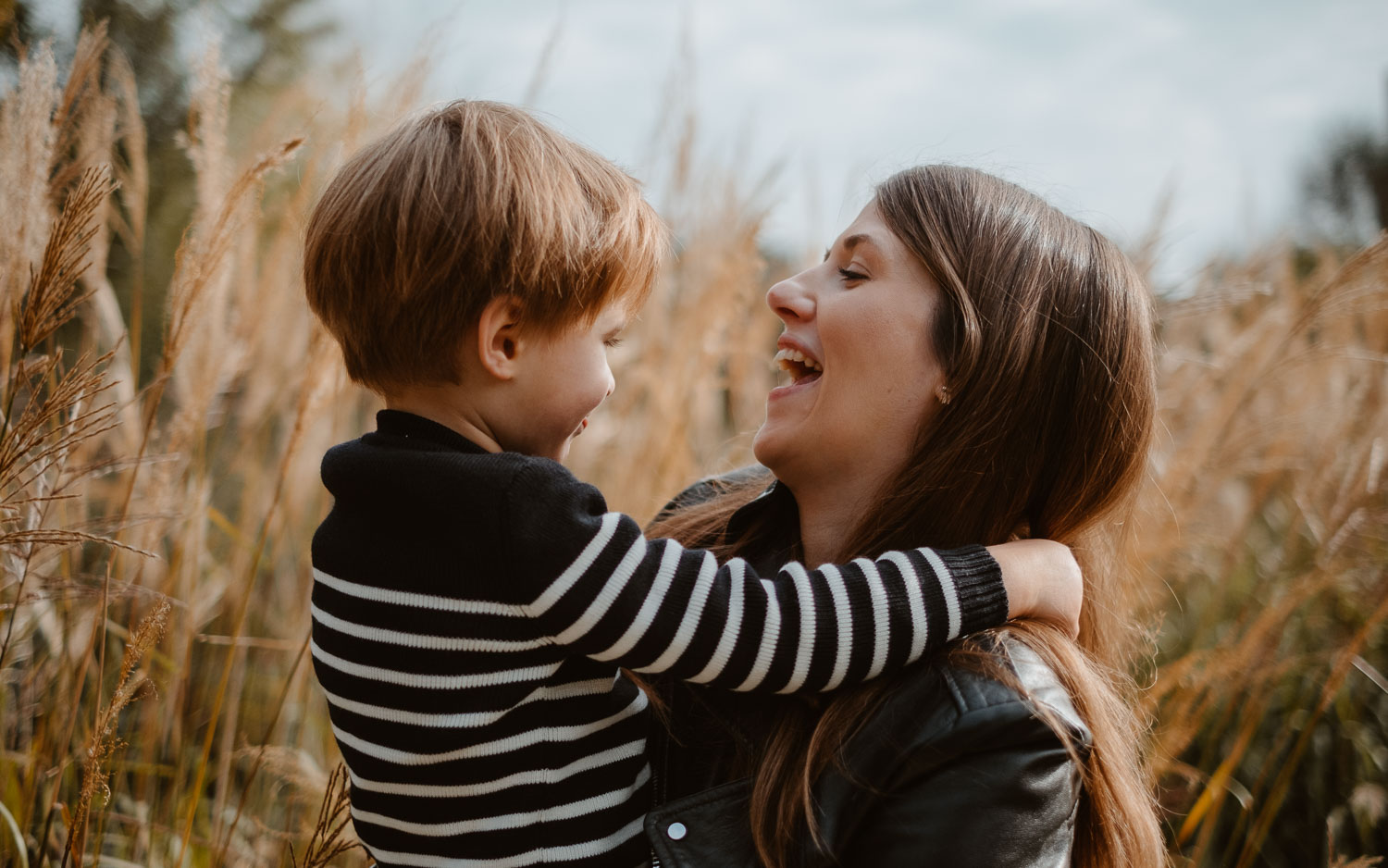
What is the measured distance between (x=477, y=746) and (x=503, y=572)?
220 mm

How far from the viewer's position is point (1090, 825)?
126 cm

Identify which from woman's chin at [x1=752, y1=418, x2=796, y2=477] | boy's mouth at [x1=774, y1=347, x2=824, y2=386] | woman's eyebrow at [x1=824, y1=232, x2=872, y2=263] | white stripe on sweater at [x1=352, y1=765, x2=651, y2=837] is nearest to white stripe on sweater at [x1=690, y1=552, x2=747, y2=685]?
white stripe on sweater at [x1=352, y1=765, x2=651, y2=837]

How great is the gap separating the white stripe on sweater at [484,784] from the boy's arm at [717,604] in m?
0.17

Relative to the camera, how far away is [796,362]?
5.14 ft

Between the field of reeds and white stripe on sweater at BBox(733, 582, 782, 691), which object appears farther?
the field of reeds

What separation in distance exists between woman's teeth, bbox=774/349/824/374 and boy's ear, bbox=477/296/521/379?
1.61 feet

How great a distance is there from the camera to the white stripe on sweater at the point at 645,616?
104 centimetres

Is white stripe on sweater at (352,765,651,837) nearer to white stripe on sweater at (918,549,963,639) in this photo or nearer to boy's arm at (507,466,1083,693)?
boy's arm at (507,466,1083,693)

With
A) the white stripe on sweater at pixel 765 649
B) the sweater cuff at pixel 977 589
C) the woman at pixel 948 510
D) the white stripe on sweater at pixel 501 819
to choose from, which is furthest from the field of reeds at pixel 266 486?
the sweater cuff at pixel 977 589

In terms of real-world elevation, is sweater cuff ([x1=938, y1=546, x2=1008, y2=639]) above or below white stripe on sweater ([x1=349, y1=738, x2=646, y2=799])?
above

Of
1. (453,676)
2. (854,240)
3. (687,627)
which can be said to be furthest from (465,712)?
(854,240)

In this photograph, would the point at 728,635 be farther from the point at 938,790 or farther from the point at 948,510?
the point at 948,510

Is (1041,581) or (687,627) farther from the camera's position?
(1041,581)

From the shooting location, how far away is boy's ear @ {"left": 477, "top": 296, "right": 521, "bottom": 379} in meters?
1.17
